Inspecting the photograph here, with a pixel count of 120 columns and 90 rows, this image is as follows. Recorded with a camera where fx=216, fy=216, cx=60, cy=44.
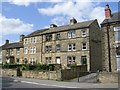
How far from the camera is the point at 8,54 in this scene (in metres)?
60.9

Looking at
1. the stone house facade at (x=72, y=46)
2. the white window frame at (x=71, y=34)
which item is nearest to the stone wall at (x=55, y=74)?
the stone house facade at (x=72, y=46)

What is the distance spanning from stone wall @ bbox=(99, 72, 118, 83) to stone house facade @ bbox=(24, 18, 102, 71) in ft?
Answer: 49.2

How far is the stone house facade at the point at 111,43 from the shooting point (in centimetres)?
2917

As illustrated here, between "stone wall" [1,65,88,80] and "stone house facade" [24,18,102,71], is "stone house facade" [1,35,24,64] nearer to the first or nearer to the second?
"stone house facade" [24,18,102,71]

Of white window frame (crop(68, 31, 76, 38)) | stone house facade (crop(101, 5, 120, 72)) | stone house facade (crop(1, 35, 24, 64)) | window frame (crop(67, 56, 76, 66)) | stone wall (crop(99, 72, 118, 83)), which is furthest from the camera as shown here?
stone house facade (crop(1, 35, 24, 64))

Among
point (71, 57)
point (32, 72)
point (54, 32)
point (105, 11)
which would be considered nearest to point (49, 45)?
point (54, 32)

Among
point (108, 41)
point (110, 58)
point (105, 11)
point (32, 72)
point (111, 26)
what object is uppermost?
point (105, 11)

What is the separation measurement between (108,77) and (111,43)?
23.9 feet

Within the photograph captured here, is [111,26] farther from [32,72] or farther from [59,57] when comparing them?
[59,57]

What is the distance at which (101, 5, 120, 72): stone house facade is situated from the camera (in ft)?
95.7

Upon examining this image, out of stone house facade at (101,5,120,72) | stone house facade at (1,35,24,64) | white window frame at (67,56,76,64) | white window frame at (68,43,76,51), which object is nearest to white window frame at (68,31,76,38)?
white window frame at (68,43,76,51)

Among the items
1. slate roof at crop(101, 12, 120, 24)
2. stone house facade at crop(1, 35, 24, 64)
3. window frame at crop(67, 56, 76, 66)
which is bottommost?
window frame at crop(67, 56, 76, 66)

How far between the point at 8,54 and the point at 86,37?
2838cm

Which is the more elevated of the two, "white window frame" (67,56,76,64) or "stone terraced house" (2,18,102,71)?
"stone terraced house" (2,18,102,71)
